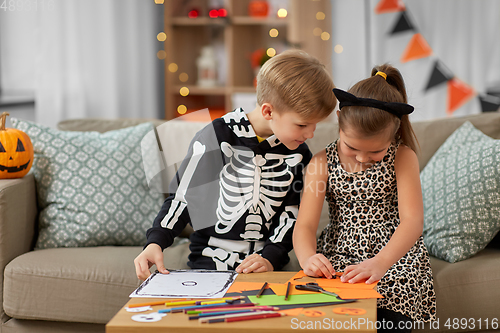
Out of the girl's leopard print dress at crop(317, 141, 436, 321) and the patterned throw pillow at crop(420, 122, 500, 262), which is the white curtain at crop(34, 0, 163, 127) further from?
the patterned throw pillow at crop(420, 122, 500, 262)

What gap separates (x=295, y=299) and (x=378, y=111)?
497 millimetres

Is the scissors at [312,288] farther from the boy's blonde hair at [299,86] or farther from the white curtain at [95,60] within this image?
the white curtain at [95,60]

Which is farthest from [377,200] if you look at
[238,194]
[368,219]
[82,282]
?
[82,282]

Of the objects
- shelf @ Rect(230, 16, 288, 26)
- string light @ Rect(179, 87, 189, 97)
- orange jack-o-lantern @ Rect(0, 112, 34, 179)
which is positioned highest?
shelf @ Rect(230, 16, 288, 26)

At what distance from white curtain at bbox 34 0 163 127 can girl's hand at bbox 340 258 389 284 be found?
7.19 feet

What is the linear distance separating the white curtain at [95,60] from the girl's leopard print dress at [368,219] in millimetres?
1957

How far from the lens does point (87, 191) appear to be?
167 cm

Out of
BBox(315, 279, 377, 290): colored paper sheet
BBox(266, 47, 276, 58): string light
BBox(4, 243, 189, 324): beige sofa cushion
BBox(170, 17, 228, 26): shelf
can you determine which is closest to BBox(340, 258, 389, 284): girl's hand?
BBox(315, 279, 377, 290): colored paper sheet

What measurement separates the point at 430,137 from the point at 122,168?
1140mm

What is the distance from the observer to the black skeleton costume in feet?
4.27

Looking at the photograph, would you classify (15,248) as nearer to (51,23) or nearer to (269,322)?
(269,322)

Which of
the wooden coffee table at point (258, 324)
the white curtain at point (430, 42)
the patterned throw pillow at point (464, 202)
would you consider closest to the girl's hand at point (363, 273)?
the wooden coffee table at point (258, 324)

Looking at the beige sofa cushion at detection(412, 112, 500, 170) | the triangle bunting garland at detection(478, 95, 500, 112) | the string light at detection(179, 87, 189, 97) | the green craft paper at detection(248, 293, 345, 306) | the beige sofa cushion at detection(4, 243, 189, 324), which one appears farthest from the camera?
the string light at detection(179, 87, 189, 97)

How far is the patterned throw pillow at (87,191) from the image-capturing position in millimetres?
1641
